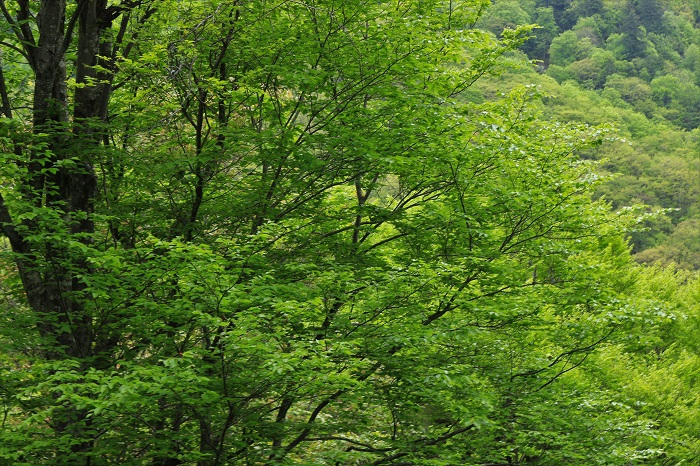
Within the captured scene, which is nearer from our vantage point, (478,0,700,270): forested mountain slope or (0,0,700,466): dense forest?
(0,0,700,466): dense forest

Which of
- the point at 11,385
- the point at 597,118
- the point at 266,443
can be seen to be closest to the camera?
the point at 11,385

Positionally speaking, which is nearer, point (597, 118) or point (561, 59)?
point (597, 118)

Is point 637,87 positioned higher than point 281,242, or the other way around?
point 637,87

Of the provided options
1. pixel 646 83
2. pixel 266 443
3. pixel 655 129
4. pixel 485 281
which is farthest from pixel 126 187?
pixel 646 83

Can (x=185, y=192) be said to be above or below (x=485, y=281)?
above

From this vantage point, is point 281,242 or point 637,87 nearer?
point 281,242

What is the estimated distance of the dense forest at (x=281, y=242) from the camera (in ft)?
20.4

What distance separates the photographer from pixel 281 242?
8.45 m

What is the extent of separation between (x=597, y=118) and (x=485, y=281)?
57761 mm

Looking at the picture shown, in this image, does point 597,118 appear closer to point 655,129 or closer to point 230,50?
point 655,129

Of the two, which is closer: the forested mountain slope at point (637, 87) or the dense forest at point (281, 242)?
the dense forest at point (281, 242)

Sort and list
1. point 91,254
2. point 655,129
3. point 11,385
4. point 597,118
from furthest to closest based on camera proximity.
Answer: point 655,129
point 597,118
point 11,385
point 91,254

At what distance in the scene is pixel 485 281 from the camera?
27.3 feet

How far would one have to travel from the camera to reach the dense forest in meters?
6.21
